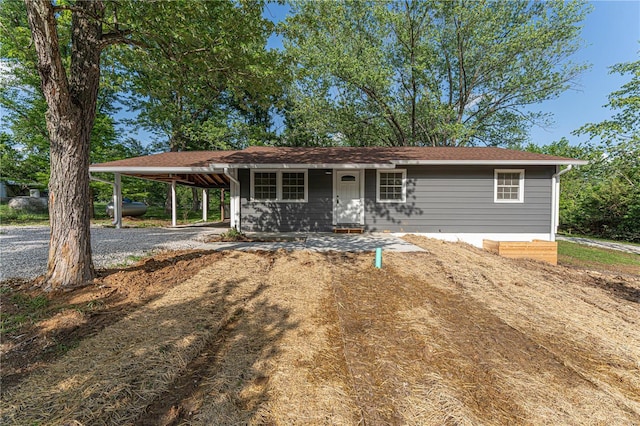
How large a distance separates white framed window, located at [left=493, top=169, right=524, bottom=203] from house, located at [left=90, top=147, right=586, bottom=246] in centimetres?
3

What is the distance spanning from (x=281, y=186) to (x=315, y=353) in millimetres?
6917

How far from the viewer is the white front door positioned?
340 inches

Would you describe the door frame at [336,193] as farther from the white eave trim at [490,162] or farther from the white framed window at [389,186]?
the white eave trim at [490,162]

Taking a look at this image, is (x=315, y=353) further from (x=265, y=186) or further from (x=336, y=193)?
(x=265, y=186)

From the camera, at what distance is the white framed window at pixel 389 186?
858 centimetres

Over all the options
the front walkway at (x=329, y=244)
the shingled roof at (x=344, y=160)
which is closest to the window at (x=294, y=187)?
the shingled roof at (x=344, y=160)

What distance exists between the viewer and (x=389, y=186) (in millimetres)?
8633

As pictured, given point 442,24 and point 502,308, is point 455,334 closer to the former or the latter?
point 502,308

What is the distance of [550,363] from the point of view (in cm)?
204

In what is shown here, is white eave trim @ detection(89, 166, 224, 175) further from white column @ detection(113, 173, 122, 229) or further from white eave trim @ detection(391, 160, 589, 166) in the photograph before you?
white eave trim @ detection(391, 160, 589, 166)

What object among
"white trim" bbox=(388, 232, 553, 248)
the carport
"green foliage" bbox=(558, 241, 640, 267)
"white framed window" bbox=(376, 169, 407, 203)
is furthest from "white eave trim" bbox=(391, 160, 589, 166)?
the carport

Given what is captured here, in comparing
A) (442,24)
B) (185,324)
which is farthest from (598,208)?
(185,324)

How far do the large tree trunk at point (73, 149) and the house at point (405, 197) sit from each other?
4.87 meters

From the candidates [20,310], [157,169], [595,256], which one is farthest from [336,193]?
[595,256]
